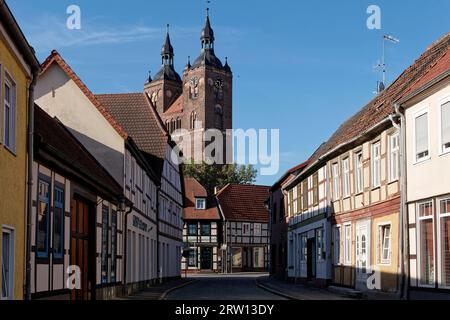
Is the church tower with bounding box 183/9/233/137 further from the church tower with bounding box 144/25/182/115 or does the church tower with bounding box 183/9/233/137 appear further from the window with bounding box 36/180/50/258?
the window with bounding box 36/180/50/258

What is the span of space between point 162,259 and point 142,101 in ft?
31.4

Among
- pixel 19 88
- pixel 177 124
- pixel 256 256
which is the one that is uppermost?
pixel 177 124

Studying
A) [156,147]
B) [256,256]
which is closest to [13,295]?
[156,147]

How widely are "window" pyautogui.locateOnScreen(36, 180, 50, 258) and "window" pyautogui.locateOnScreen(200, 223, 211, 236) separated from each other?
198ft

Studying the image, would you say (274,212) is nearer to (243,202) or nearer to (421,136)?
(243,202)

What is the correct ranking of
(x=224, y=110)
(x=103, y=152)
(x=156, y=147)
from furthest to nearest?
(x=224, y=110), (x=156, y=147), (x=103, y=152)

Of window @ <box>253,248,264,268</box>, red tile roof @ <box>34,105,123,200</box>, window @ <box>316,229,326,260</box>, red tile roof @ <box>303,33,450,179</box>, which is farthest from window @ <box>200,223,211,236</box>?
red tile roof @ <box>34,105,123,200</box>

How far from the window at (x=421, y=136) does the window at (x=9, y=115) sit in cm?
1035

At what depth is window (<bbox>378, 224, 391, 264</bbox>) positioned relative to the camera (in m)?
23.1

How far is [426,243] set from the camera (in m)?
19.5

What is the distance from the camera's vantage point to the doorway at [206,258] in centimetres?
7650

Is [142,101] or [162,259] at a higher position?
[142,101]
